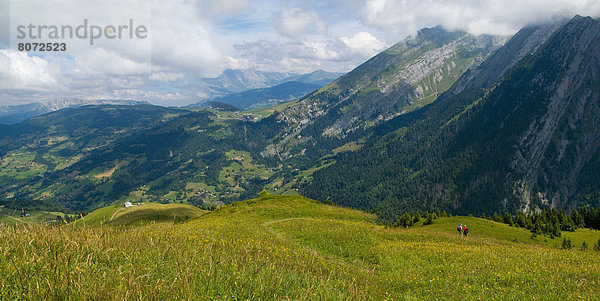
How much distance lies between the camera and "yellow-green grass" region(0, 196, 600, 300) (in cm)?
496

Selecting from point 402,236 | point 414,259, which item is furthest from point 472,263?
point 402,236

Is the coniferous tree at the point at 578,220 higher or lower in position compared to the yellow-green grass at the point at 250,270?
lower

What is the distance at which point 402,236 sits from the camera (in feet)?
100

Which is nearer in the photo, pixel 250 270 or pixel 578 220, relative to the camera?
pixel 250 270

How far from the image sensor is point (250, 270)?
7.16 m

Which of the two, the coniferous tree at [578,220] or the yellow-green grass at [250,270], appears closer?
the yellow-green grass at [250,270]

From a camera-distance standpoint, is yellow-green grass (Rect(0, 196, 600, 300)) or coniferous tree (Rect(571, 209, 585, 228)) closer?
yellow-green grass (Rect(0, 196, 600, 300))

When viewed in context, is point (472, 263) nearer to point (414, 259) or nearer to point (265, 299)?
point (414, 259)

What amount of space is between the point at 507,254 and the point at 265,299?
812 inches

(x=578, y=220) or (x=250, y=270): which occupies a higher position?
(x=250, y=270)

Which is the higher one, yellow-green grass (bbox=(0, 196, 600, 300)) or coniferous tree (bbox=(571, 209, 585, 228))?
yellow-green grass (bbox=(0, 196, 600, 300))

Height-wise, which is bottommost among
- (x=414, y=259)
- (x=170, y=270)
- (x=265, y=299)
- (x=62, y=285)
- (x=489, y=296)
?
(x=414, y=259)

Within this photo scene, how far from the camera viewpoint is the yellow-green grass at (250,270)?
496cm

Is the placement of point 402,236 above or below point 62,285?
below
